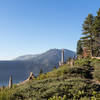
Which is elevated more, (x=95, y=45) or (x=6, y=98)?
(x=95, y=45)

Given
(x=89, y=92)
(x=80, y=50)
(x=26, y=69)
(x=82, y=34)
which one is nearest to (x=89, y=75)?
(x=89, y=92)

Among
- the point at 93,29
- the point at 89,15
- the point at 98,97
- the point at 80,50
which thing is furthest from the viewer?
the point at 80,50

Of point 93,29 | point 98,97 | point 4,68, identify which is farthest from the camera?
point 4,68

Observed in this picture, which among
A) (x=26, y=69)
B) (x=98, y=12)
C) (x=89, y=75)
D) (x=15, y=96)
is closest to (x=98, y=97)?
(x=15, y=96)

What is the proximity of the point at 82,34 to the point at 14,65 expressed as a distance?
575ft


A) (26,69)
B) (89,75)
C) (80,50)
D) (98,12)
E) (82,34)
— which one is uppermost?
(98,12)

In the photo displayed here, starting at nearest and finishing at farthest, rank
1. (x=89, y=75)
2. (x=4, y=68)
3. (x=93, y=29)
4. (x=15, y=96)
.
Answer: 1. (x=15, y=96)
2. (x=89, y=75)
3. (x=93, y=29)
4. (x=4, y=68)

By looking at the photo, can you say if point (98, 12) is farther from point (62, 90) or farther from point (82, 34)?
point (62, 90)

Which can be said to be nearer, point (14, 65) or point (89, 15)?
point (89, 15)

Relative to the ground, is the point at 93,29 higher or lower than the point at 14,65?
higher

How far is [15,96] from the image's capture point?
6387 millimetres

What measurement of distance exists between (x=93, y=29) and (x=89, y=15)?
615cm

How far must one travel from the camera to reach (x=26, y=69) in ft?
641

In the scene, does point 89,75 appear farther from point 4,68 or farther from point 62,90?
point 4,68
